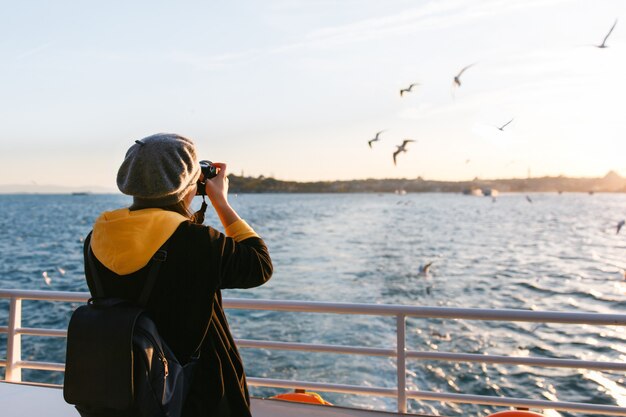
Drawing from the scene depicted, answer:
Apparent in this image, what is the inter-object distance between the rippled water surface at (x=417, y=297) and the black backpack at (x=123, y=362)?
21.4 ft

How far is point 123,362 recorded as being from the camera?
50.6 inches

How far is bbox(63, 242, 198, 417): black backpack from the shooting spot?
1.29 meters

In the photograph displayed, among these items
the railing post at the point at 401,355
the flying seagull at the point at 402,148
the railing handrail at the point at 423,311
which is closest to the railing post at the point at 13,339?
the railing handrail at the point at 423,311

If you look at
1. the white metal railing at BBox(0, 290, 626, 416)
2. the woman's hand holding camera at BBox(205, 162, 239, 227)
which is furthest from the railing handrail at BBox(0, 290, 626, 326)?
the woman's hand holding camera at BBox(205, 162, 239, 227)

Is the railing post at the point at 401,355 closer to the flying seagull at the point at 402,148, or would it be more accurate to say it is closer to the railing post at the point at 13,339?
the railing post at the point at 13,339

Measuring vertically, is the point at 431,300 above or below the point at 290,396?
below

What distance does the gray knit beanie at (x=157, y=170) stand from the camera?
1.36m

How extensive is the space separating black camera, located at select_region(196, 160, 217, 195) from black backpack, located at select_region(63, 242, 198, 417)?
0.92 feet

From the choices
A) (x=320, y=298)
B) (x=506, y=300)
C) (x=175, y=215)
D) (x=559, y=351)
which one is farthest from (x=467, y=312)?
(x=506, y=300)

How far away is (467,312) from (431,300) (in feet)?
43.9

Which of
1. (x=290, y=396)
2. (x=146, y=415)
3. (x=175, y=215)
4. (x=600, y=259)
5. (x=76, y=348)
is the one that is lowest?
(x=600, y=259)

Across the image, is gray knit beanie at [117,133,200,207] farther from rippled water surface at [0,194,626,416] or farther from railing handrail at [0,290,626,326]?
rippled water surface at [0,194,626,416]

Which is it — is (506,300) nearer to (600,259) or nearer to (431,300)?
(431,300)

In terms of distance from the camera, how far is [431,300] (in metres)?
15.4
